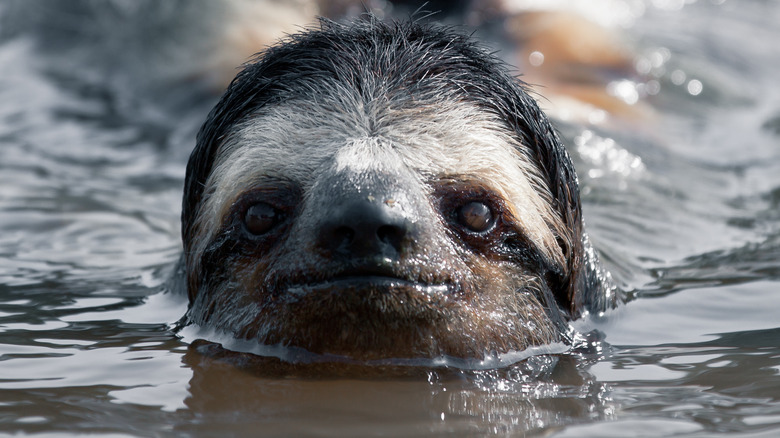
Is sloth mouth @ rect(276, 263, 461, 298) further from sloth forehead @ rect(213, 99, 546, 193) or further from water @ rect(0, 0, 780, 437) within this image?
sloth forehead @ rect(213, 99, 546, 193)

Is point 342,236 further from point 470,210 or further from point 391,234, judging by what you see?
point 470,210

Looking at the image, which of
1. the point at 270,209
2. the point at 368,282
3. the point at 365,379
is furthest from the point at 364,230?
the point at 270,209

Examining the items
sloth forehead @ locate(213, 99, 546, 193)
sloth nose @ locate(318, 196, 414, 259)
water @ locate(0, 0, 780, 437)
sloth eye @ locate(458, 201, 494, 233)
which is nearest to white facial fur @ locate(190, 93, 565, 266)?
sloth forehead @ locate(213, 99, 546, 193)

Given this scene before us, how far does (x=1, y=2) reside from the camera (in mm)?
11047

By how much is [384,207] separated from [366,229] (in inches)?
3.7

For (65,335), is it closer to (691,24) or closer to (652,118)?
(652,118)

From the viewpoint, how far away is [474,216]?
375 cm

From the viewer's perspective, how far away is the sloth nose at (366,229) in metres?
3.29

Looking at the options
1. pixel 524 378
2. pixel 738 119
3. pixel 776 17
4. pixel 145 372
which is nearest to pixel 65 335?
pixel 145 372

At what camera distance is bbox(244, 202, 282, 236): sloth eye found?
12.4 ft

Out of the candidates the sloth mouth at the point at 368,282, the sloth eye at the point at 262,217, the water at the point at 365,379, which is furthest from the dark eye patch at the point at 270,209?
the water at the point at 365,379

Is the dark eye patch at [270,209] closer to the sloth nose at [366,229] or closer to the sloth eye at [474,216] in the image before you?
the sloth nose at [366,229]

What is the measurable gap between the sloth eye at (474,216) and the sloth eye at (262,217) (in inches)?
26.8

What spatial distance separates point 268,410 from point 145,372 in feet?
2.23
